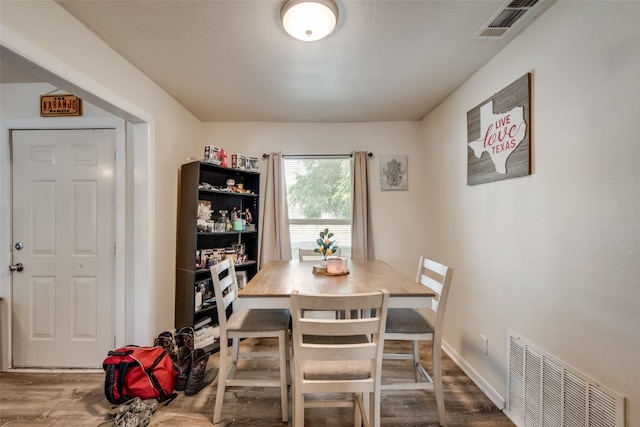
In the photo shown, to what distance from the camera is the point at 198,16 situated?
152cm

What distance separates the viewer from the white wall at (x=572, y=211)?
1.07m

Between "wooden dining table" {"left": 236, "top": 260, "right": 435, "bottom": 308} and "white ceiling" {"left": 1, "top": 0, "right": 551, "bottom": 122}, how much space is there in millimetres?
1565

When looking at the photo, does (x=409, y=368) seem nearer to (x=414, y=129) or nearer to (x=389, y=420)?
(x=389, y=420)

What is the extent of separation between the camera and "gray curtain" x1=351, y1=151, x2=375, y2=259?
123 inches

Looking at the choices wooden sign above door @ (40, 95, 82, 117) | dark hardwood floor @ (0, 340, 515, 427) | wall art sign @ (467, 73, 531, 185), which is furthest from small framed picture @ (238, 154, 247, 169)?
wall art sign @ (467, 73, 531, 185)

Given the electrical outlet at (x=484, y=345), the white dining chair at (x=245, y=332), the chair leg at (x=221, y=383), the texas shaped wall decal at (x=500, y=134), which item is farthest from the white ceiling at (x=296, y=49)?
the electrical outlet at (x=484, y=345)

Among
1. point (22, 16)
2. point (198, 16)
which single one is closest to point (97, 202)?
point (22, 16)

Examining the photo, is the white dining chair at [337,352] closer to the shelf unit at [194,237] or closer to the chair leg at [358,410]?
the chair leg at [358,410]

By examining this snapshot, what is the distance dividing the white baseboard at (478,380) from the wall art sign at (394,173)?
5.79 feet

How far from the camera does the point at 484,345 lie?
1977 mm

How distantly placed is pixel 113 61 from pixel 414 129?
2.92 m

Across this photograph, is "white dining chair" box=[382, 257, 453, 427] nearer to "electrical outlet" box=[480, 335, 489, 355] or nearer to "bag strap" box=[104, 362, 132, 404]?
"electrical outlet" box=[480, 335, 489, 355]

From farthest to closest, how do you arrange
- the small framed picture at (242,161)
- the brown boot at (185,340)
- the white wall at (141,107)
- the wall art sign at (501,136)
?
the small framed picture at (242,161) < the brown boot at (185,340) < the wall art sign at (501,136) < the white wall at (141,107)

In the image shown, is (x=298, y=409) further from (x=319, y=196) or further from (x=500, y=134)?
(x=319, y=196)
